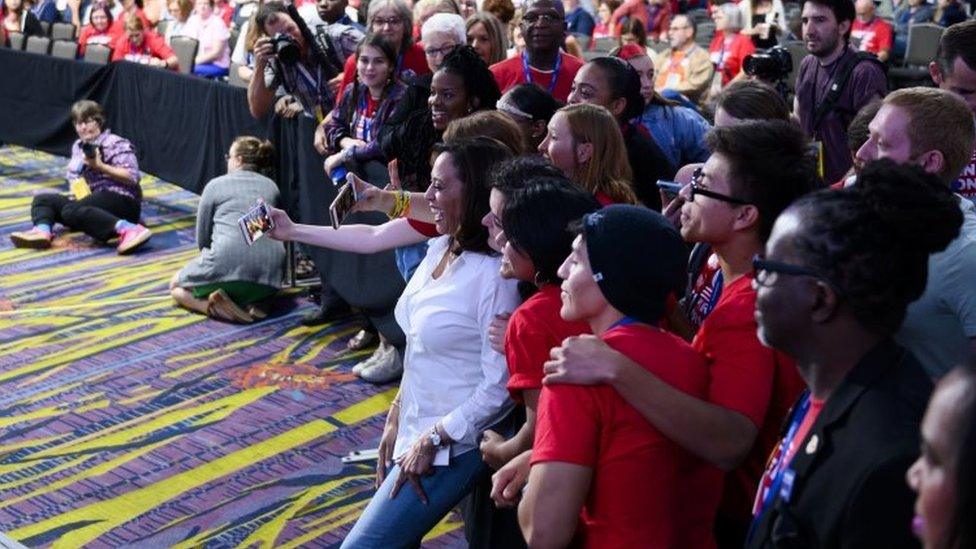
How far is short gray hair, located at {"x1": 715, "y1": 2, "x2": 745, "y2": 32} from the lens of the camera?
10.7 meters

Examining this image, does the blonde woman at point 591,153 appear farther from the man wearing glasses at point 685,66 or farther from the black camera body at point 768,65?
the man wearing glasses at point 685,66

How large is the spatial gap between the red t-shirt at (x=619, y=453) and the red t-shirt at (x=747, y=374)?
0.10 metres

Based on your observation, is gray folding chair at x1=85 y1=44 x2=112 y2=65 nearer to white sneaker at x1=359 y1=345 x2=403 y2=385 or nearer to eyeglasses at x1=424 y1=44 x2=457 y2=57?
eyeglasses at x1=424 y1=44 x2=457 y2=57

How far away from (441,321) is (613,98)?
1791 mm

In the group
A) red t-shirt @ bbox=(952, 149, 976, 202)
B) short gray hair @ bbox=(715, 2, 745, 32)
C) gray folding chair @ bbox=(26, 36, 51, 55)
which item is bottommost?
gray folding chair @ bbox=(26, 36, 51, 55)

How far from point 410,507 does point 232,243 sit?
387 centimetres

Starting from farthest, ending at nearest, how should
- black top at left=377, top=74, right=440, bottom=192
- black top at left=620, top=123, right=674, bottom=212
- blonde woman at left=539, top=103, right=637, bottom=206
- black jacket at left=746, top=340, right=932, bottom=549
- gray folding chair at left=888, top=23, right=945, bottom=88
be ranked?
gray folding chair at left=888, top=23, right=945, bottom=88, black top at left=377, top=74, right=440, bottom=192, black top at left=620, top=123, right=674, bottom=212, blonde woman at left=539, top=103, right=637, bottom=206, black jacket at left=746, top=340, right=932, bottom=549

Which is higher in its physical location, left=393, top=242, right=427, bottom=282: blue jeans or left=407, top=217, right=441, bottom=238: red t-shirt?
left=407, top=217, right=441, bottom=238: red t-shirt

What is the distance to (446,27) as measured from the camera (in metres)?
5.88

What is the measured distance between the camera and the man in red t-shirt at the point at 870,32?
34.7ft

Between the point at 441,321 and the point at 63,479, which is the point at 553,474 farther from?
the point at 63,479

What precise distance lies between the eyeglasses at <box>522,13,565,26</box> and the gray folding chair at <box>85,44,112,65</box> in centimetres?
683

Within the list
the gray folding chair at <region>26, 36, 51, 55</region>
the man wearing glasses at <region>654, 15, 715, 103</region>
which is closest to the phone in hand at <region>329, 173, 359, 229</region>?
the man wearing glasses at <region>654, 15, 715, 103</region>

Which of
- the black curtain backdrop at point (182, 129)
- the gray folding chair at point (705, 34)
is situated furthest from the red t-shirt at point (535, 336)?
the gray folding chair at point (705, 34)
